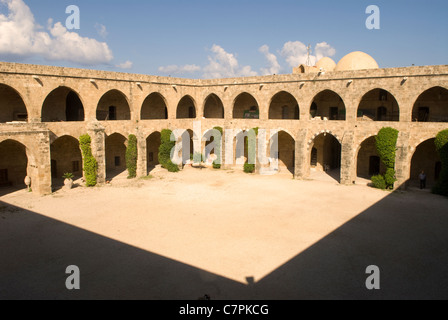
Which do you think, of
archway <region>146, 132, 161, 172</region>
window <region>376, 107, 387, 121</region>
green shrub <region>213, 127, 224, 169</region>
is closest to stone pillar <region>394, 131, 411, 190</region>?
window <region>376, 107, 387, 121</region>

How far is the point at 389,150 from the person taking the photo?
20.1 m

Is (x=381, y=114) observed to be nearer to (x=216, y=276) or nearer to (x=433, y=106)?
(x=433, y=106)

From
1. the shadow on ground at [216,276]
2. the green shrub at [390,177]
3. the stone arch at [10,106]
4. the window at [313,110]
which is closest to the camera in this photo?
the shadow on ground at [216,276]

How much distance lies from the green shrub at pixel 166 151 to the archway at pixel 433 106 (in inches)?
669

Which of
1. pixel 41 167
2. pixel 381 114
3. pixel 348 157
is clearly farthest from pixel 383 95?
pixel 41 167

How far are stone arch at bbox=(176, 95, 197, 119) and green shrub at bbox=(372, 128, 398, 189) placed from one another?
16.1 metres

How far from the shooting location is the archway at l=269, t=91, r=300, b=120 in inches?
1084

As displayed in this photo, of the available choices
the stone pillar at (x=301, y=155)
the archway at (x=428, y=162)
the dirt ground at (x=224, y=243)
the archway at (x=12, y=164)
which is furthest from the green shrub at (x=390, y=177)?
the archway at (x=12, y=164)

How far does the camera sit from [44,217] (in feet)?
49.7

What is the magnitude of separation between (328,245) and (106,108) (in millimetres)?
19687

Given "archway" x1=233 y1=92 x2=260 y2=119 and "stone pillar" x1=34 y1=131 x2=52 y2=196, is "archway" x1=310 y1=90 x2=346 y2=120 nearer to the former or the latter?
"archway" x1=233 y1=92 x2=260 y2=119

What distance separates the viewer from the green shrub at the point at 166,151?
25328 millimetres

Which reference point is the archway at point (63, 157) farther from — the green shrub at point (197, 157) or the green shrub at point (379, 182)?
the green shrub at point (379, 182)
